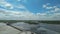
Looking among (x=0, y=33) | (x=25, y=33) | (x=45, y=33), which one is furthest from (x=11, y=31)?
(x=45, y=33)

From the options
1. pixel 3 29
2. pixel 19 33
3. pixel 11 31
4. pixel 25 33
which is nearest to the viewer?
pixel 25 33

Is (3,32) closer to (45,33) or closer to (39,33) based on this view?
(39,33)

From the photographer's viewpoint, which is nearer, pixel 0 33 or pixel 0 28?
pixel 0 33

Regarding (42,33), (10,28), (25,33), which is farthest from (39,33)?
(25,33)

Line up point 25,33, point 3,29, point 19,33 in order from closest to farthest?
point 25,33 → point 19,33 → point 3,29

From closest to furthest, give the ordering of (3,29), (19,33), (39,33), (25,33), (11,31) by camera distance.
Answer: (25,33)
(19,33)
(11,31)
(3,29)
(39,33)

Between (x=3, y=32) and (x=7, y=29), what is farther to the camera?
(x=7, y=29)

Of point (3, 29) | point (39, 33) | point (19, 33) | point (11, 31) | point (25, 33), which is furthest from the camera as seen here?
point (39, 33)

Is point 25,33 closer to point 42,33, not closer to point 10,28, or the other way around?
point 10,28
